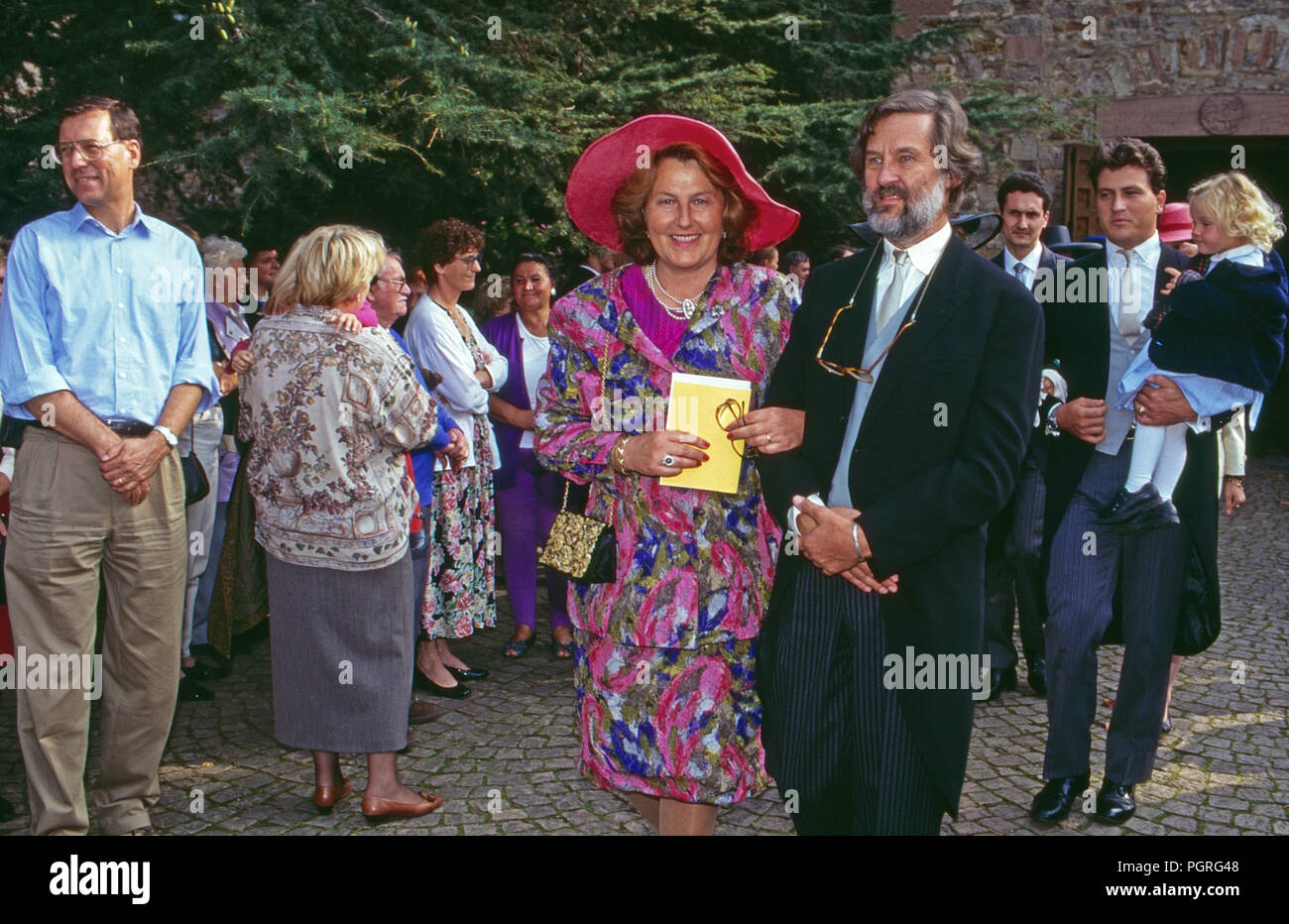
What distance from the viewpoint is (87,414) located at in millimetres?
3547

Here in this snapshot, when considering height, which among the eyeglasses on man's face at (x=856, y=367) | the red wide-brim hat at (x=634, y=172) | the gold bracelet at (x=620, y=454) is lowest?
the gold bracelet at (x=620, y=454)

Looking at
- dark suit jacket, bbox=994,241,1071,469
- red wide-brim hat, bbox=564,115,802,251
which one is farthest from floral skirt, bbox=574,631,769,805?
dark suit jacket, bbox=994,241,1071,469

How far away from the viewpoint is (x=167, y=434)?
12.2ft

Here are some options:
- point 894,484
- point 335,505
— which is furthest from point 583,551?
point 335,505

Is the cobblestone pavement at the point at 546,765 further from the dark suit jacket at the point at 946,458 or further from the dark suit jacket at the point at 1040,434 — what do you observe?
the dark suit jacket at the point at 946,458

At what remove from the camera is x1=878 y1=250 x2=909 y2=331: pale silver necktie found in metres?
2.68

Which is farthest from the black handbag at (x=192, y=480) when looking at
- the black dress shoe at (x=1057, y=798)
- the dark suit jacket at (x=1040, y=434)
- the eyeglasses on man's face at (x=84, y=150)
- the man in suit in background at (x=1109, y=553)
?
the dark suit jacket at (x=1040, y=434)

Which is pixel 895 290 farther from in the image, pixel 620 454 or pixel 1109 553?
pixel 1109 553

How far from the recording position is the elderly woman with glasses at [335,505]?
3.80 meters

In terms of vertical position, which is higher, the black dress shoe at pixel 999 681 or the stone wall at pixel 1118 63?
the stone wall at pixel 1118 63

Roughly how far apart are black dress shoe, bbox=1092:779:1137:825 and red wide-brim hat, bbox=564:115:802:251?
238 centimetres

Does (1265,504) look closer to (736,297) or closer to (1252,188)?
(1252,188)

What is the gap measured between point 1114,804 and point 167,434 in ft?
11.5

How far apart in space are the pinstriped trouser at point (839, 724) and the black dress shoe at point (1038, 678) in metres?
3.20
